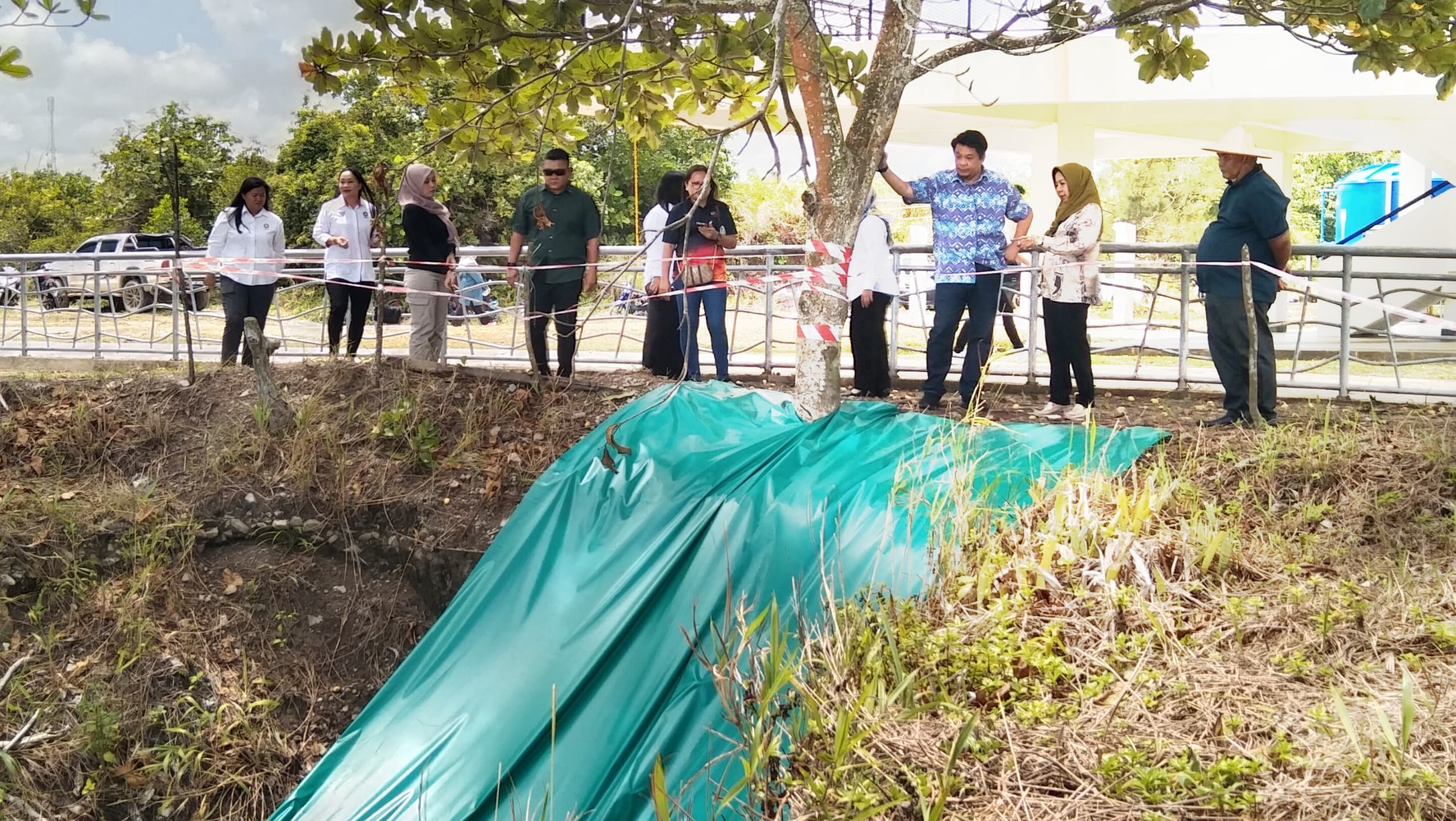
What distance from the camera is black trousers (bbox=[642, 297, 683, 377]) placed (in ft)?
24.5

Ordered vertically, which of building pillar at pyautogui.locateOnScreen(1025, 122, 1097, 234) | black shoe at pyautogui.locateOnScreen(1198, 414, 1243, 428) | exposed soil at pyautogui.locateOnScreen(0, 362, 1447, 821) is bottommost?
exposed soil at pyautogui.locateOnScreen(0, 362, 1447, 821)

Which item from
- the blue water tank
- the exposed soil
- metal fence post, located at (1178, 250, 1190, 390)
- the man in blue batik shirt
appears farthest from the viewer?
the blue water tank

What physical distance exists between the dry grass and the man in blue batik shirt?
195cm

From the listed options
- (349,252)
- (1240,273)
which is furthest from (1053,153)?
(349,252)

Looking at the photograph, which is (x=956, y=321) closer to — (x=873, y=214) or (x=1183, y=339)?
(x=873, y=214)

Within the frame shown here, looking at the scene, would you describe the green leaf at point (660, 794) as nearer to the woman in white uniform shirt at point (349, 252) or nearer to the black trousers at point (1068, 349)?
the black trousers at point (1068, 349)

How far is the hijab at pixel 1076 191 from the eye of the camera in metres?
6.24

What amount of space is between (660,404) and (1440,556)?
3.16m

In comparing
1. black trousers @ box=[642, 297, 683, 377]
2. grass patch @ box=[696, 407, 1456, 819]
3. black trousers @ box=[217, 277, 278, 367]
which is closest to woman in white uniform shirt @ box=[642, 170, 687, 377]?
black trousers @ box=[642, 297, 683, 377]

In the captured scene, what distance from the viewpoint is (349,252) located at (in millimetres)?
7527

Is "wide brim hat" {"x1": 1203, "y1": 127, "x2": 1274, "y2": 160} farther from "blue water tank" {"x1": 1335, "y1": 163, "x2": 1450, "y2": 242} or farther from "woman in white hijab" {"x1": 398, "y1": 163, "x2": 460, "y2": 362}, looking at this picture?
"blue water tank" {"x1": 1335, "y1": 163, "x2": 1450, "y2": 242}

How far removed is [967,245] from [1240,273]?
1.35 meters

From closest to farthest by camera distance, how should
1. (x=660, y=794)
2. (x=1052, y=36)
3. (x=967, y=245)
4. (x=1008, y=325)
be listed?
(x=660, y=794), (x=1052, y=36), (x=967, y=245), (x=1008, y=325)

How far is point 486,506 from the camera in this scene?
5539 millimetres
